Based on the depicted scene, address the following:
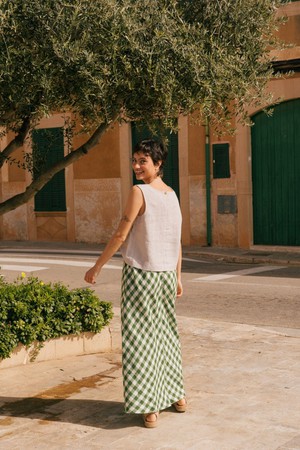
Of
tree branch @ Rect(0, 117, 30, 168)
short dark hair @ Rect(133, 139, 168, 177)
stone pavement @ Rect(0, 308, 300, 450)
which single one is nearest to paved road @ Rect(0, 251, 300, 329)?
stone pavement @ Rect(0, 308, 300, 450)

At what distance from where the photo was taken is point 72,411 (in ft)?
19.8

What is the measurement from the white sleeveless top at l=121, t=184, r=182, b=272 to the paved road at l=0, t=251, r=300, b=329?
3999 mm

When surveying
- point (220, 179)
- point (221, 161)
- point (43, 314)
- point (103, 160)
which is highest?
point (103, 160)

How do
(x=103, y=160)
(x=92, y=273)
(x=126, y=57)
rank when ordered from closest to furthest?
(x=92, y=273)
(x=126, y=57)
(x=103, y=160)

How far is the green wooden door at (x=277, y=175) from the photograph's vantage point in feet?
61.8

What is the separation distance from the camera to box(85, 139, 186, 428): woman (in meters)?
5.69

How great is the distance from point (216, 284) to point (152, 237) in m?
7.63

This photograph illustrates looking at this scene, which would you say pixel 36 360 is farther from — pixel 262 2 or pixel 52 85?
pixel 262 2

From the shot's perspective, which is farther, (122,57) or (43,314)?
(43,314)

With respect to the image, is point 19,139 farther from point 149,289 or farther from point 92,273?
point 149,289

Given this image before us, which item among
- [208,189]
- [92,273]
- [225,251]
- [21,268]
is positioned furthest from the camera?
[208,189]

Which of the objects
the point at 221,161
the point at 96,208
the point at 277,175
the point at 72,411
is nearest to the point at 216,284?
the point at 277,175

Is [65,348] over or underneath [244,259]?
underneath

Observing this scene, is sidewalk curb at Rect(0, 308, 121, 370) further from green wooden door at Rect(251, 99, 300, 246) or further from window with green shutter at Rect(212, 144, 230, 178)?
window with green shutter at Rect(212, 144, 230, 178)
